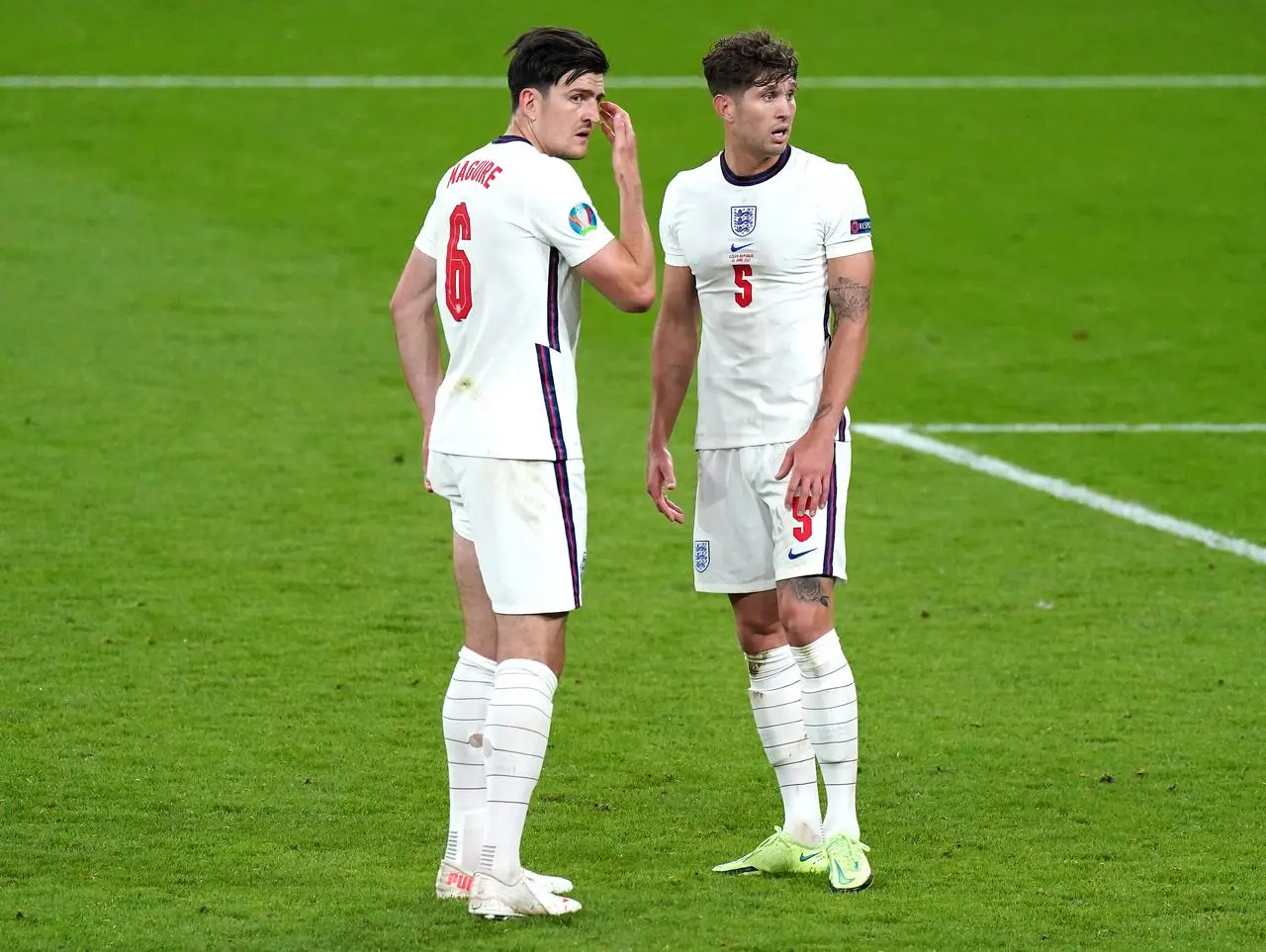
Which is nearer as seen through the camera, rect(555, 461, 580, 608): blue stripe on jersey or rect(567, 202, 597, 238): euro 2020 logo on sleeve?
rect(567, 202, 597, 238): euro 2020 logo on sleeve

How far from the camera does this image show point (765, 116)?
4883 millimetres

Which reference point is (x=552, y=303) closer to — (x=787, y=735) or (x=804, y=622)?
(x=804, y=622)

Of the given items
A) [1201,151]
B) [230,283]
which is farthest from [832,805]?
[1201,151]

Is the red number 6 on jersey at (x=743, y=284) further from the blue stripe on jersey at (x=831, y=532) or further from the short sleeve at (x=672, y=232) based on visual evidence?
the blue stripe on jersey at (x=831, y=532)

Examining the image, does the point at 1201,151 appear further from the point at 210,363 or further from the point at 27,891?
the point at 27,891

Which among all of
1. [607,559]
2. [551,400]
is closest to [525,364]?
[551,400]

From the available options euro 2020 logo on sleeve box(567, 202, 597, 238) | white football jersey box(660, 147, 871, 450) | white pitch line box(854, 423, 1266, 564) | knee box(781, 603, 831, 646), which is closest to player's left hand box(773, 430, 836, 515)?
white football jersey box(660, 147, 871, 450)

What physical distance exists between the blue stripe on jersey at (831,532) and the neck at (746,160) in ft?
2.45

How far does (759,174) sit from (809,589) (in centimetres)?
107

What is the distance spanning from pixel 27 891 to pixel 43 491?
487cm

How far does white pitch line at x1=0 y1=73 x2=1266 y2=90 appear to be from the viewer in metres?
18.5

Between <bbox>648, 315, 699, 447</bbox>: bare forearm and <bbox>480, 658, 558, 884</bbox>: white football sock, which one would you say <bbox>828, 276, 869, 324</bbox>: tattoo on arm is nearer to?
<bbox>648, 315, 699, 447</bbox>: bare forearm

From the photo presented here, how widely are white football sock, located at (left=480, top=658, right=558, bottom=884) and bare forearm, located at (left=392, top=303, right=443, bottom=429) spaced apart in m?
0.73

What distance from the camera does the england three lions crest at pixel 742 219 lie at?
4969mm
